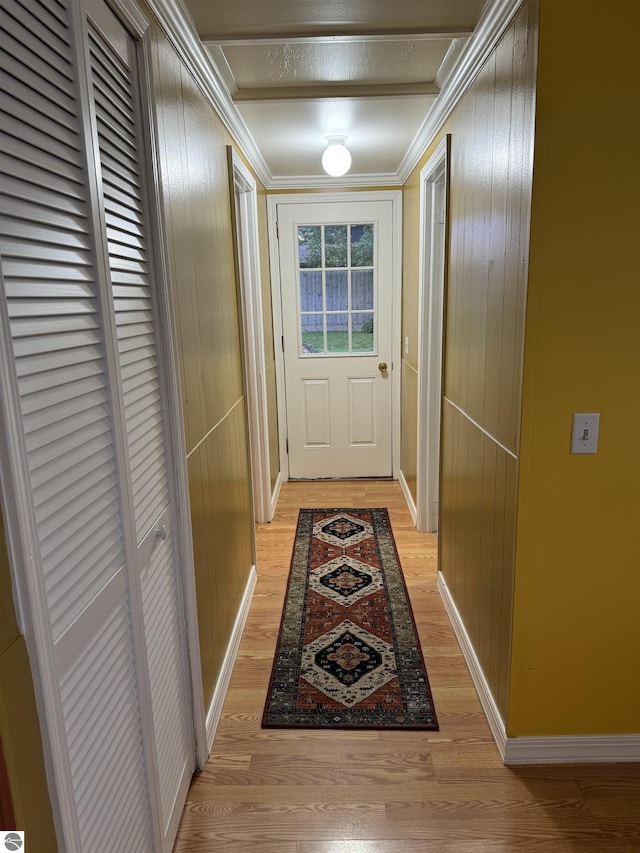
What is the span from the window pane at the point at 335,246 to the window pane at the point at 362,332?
402mm

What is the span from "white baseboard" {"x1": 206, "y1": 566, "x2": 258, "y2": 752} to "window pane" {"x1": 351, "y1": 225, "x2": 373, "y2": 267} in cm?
239

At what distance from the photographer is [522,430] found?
1.55 meters

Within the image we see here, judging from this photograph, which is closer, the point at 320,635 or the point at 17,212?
the point at 17,212

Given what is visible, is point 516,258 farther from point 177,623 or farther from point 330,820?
point 330,820

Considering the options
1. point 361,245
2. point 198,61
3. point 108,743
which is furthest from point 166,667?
point 361,245

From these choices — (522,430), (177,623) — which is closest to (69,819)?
(177,623)

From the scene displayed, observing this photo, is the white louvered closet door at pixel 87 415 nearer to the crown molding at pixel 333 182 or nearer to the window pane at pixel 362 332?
the crown molding at pixel 333 182

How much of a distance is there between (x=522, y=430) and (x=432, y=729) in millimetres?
1113

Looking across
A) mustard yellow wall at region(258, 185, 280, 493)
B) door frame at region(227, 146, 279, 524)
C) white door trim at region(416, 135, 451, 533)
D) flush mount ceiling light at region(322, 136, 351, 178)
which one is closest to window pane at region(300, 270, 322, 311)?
mustard yellow wall at region(258, 185, 280, 493)

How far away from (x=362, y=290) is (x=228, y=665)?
2850 mm

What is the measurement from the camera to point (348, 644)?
2.42 m

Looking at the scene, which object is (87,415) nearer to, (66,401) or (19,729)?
(66,401)

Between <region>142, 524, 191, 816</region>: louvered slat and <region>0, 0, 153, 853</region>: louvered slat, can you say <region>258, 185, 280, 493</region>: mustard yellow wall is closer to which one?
<region>142, 524, 191, 816</region>: louvered slat

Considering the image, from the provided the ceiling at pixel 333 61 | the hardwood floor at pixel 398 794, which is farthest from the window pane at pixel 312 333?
the hardwood floor at pixel 398 794
